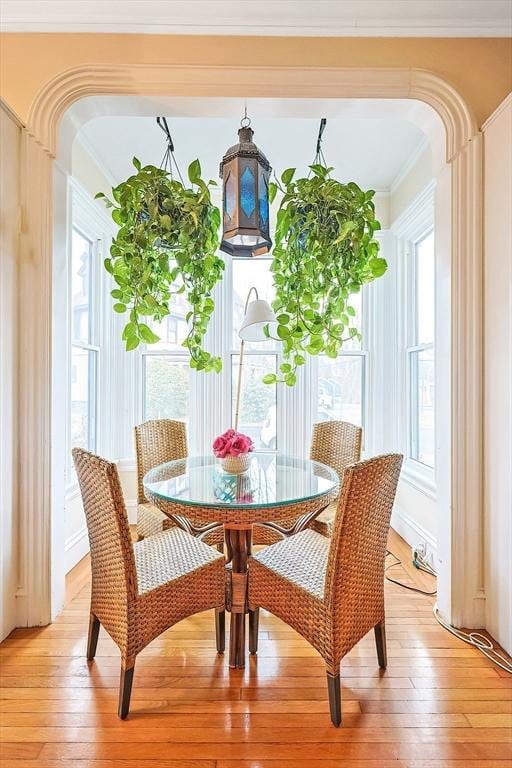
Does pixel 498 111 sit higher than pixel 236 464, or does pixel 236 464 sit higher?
pixel 498 111

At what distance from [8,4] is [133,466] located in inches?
117

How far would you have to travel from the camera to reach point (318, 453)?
2.74 m

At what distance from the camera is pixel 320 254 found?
236 centimetres

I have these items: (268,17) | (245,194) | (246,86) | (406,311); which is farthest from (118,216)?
(406,311)

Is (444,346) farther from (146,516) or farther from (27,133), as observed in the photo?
(27,133)

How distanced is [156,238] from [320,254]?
94cm

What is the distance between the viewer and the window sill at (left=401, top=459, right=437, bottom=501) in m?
2.84

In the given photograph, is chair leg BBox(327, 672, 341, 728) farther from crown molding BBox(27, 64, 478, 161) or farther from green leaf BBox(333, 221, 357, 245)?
crown molding BBox(27, 64, 478, 161)

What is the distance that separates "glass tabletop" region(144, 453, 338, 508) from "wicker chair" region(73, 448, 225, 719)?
27cm

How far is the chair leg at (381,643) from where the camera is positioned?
1735 mm

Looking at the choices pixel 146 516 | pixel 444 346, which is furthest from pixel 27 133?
pixel 444 346

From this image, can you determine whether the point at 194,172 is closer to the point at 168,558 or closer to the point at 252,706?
the point at 168,558

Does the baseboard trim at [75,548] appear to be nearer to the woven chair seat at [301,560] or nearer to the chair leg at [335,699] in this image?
the woven chair seat at [301,560]

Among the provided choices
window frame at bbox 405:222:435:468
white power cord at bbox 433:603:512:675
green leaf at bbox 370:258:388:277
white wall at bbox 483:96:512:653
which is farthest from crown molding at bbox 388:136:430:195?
white power cord at bbox 433:603:512:675
